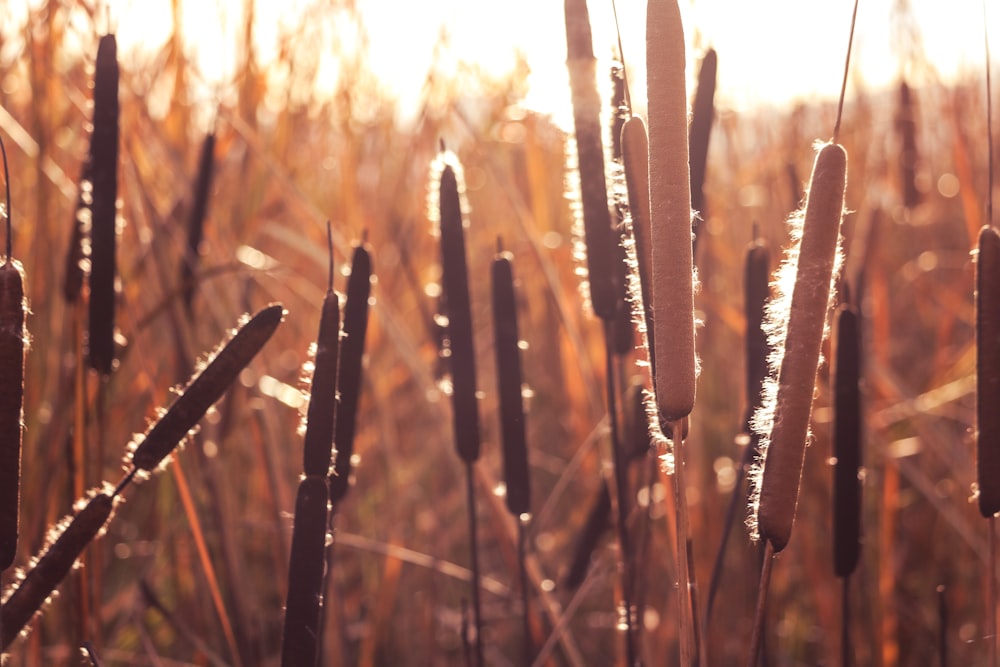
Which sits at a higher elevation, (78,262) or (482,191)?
(482,191)

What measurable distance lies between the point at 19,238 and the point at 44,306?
16 centimetres

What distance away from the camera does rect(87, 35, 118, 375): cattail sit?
2.55 ft

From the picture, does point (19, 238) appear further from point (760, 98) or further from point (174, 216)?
point (760, 98)

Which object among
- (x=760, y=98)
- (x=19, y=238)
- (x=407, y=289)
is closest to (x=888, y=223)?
(x=760, y=98)

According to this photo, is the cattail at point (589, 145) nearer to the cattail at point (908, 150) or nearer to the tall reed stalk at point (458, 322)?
the tall reed stalk at point (458, 322)

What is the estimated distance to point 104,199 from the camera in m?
0.79

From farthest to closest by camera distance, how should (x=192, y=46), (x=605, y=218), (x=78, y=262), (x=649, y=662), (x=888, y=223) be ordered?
(x=888, y=223) < (x=192, y=46) < (x=649, y=662) < (x=78, y=262) < (x=605, y=218)

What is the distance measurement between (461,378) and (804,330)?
388 millimetres

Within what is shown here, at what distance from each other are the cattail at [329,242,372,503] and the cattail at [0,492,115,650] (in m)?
0.18

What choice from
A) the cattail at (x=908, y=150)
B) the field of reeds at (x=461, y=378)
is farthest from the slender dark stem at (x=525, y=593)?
the cattail at (x=908, y=150)

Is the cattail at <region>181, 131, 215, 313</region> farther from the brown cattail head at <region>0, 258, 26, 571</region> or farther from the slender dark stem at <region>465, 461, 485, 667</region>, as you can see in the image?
the brown cattail head at <region>0, 258, 26, 571</region>

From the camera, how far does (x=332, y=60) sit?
2.05 m

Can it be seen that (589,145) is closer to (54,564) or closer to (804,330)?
(804,330)

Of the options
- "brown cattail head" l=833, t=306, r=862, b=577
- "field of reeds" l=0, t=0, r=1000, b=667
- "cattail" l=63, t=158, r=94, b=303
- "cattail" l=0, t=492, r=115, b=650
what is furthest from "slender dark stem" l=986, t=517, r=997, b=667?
"cattail" l=63, t=158, r=94, b=303
